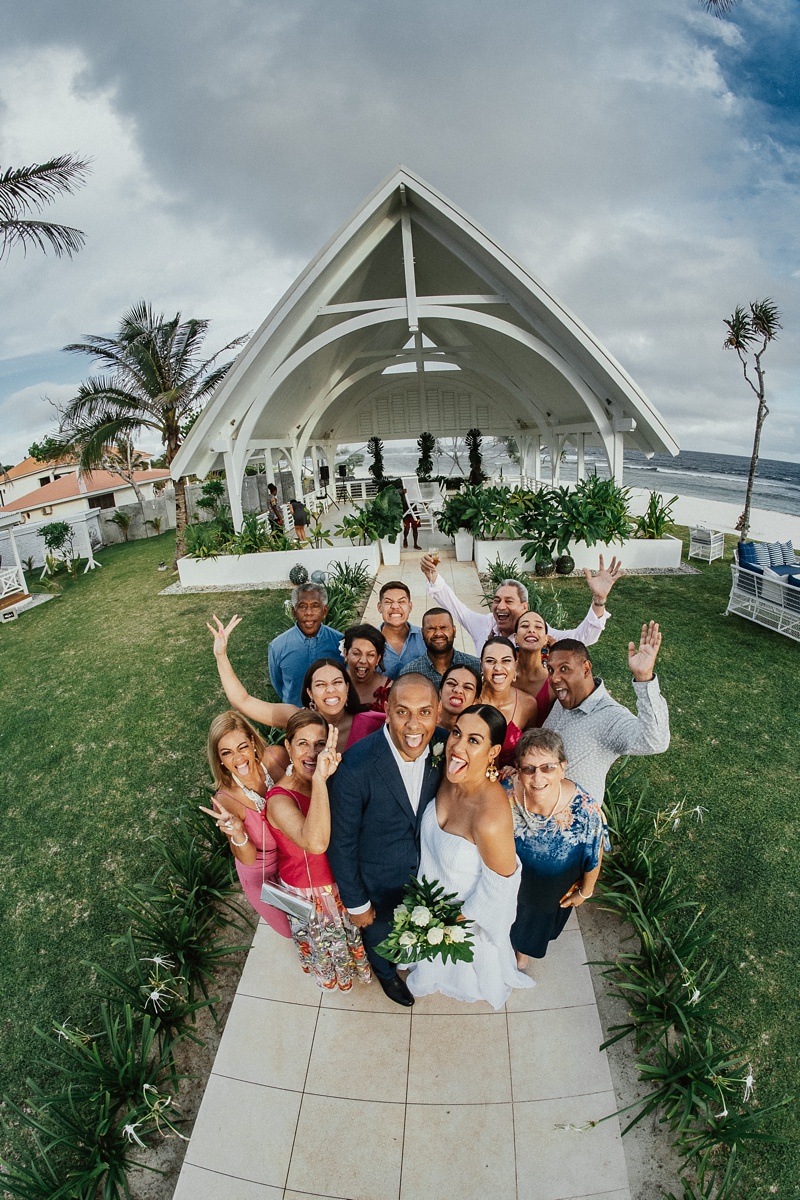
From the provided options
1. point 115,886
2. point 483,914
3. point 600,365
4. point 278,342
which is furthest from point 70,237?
point 483,914

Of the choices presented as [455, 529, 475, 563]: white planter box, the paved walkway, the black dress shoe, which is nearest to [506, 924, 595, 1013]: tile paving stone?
the paved walkway

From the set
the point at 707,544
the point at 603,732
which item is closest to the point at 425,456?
the point at 707,544

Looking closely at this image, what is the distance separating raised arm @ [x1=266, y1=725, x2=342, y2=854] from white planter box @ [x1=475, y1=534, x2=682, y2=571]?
8.75 metres

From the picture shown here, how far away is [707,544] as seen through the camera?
11.3 m

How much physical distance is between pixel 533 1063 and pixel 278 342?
430 inches

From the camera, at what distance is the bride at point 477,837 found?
2.24 metres

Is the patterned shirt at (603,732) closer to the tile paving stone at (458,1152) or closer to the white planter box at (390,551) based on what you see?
the tile paving stone at (458,1152)

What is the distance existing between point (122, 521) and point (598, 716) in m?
19.6

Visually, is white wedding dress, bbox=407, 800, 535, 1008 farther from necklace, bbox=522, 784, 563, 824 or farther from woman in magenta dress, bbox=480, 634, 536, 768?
woman in magenta dress, bbox=480, 634, 536, 768

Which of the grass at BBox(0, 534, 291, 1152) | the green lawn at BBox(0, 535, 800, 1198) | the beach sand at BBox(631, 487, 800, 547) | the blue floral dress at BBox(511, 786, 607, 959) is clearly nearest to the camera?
the blue floral dress at BBox(511, 786, 607, 959)

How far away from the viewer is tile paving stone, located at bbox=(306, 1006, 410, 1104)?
267 centimetres

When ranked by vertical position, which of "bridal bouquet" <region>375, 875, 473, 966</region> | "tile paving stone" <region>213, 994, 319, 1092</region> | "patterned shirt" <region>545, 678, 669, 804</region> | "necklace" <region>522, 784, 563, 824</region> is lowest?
"tile paving stone" <region>213, 994, 319, 1092</region>

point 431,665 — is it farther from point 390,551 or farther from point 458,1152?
point 390,551

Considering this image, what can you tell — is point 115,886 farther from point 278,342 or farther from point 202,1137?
point 278,342
